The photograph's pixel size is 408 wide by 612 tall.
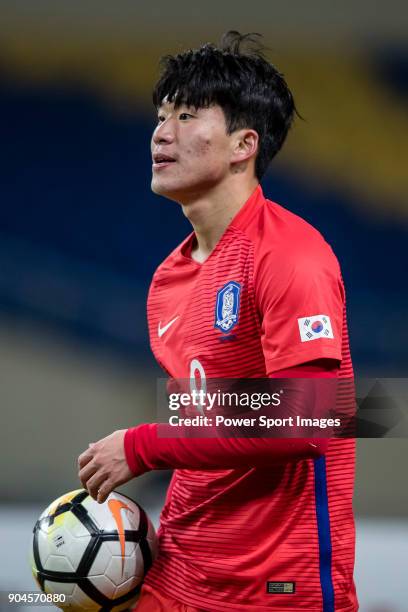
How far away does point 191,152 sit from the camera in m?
1.93

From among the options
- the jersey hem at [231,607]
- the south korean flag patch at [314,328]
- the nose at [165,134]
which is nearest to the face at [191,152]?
the nose at [165,134]

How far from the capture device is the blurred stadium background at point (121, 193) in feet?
15.5

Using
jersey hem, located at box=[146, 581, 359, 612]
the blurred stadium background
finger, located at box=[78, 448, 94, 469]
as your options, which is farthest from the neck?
the blurred stadium background

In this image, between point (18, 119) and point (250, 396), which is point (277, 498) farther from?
point (18, 119)

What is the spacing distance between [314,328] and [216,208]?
1.57 feet

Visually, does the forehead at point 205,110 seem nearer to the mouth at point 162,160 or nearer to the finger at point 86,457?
the mouth at point 162,160

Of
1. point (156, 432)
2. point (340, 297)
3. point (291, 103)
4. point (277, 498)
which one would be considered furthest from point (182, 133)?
point (277, 498)

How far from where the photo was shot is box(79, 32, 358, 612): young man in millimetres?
1618

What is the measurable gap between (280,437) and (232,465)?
0.12m

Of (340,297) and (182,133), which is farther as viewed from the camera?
(182,133)

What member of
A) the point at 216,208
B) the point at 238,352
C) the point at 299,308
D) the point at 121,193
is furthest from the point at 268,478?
the point at 121,193

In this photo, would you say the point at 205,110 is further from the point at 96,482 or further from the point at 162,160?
the point at 96,482

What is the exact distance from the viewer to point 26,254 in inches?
191

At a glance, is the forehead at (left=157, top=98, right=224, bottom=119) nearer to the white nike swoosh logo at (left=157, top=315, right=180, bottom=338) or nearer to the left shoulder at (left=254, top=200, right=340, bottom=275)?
the left shoulder at (left=254, top=200, right=340, bottom=275)
